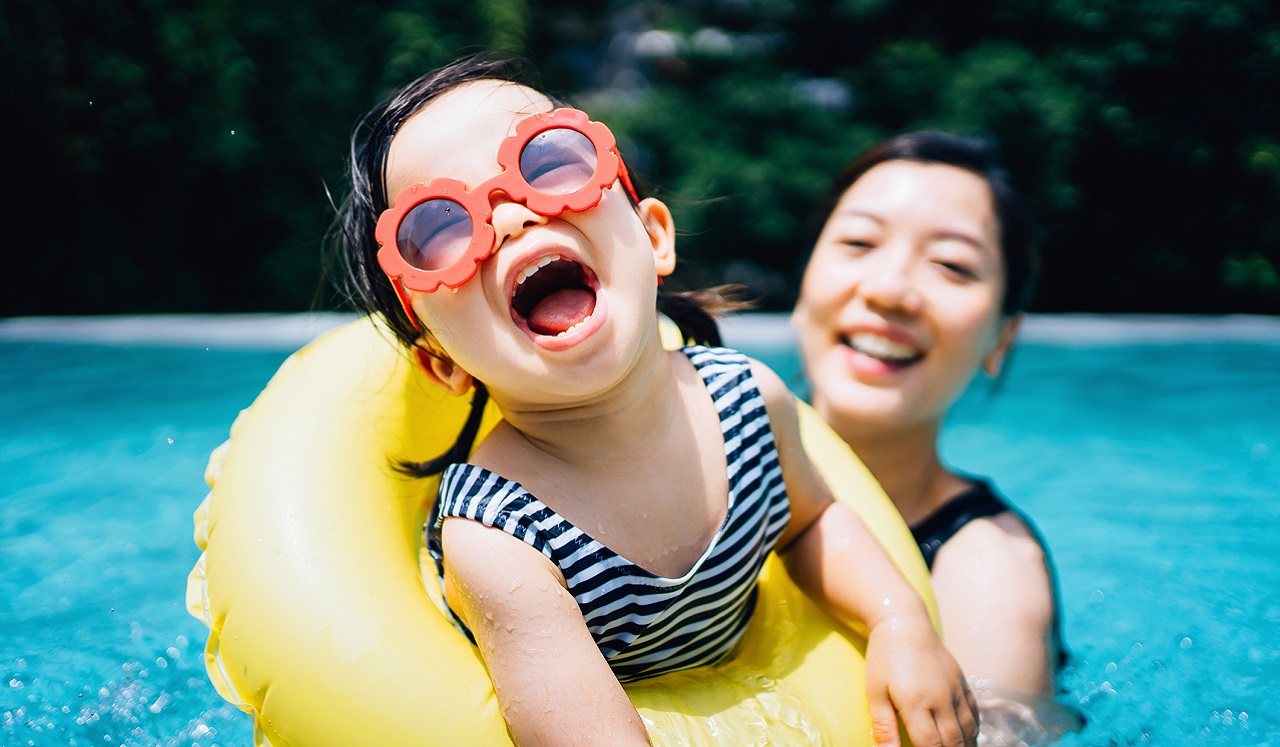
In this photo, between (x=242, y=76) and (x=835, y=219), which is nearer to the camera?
(x=835, y=219)

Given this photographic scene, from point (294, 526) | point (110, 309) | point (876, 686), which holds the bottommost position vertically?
point (110, 309)

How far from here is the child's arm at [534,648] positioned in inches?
51.2

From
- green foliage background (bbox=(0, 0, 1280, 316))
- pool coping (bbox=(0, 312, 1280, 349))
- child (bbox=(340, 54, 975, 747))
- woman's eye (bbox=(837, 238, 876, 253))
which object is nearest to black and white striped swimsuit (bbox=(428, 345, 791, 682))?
child (bbox=(340, 54, 975, 747))

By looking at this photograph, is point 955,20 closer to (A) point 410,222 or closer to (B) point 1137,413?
(B) point 1137,413

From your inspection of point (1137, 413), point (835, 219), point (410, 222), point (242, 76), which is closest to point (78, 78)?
point (242, 76)

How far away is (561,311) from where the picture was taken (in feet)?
4.71

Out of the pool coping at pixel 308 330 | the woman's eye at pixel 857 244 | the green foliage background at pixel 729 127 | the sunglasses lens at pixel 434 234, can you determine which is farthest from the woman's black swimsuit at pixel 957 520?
the green foliage background at pixel 729 127

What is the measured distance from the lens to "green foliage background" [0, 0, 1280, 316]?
686 cm

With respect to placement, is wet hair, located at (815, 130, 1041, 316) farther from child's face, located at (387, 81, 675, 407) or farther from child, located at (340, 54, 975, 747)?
child's face, located at (387, 81, 675, 407)

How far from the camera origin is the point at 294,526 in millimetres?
1613

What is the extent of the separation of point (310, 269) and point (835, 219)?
594 centimetres

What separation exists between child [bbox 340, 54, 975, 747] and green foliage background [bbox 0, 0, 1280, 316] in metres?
5.94

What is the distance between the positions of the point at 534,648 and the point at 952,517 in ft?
4.63

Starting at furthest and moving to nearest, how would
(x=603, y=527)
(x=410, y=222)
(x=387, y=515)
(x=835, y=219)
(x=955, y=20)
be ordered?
1. (x=955, y=20)
2. (x=835, y=219)
3. (x=387, y=515)
4. (x=603, y=527)
5. (x=410, y=222)
